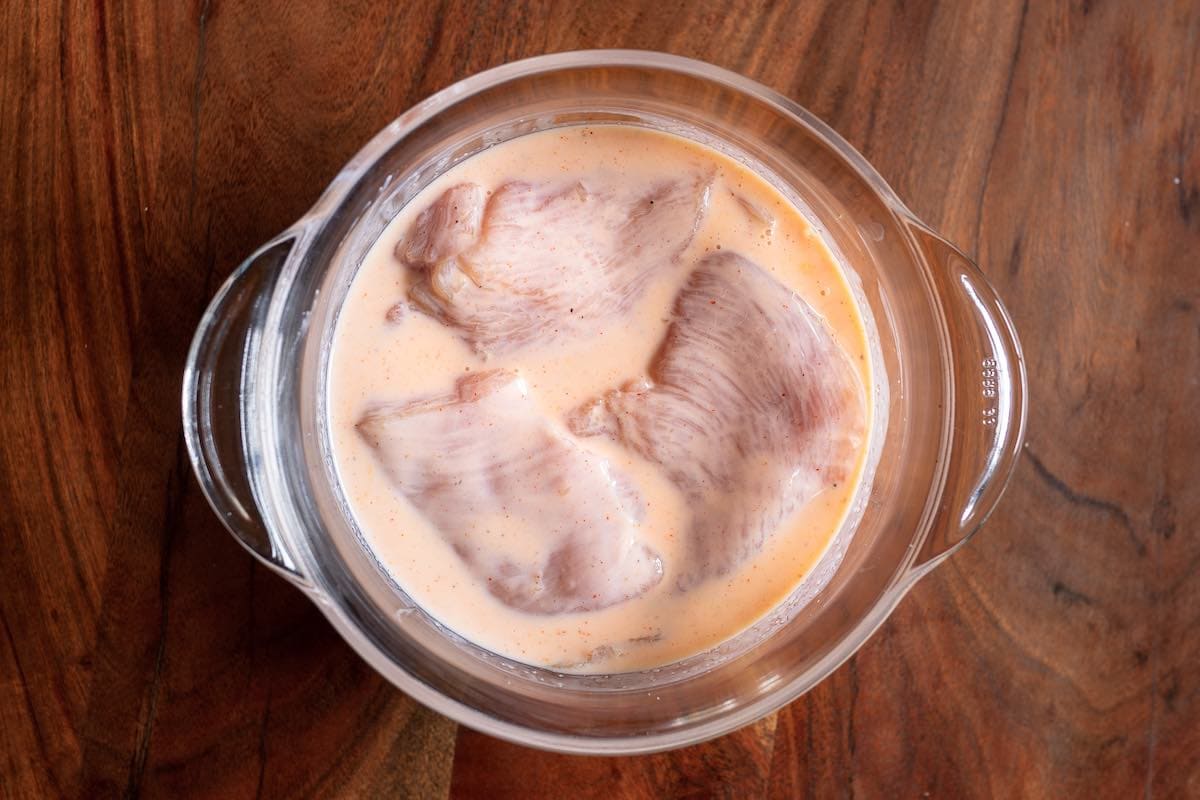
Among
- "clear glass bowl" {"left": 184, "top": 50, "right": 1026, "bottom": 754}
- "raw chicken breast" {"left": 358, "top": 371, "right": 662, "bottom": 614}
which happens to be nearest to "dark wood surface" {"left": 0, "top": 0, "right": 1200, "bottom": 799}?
"clear glass bowl" {"left": 184, "top": 50, "right": 1026, "bottom": 754}

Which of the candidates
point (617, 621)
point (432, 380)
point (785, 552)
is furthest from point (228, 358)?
point (785, 552)

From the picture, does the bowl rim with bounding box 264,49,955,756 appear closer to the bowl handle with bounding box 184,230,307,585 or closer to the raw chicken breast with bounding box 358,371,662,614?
the bowl handle with bounding box 184,230,307,585

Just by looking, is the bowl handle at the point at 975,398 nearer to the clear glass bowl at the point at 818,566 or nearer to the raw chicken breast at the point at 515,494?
the clear glass bowl at the point at 818,566

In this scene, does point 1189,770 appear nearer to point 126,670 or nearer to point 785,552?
point 785,552

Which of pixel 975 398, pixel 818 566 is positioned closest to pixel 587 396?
pixel 818 566

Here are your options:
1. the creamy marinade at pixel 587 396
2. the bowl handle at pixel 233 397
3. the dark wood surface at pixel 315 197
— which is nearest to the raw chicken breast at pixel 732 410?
the creamy marinade at pixel 587 396

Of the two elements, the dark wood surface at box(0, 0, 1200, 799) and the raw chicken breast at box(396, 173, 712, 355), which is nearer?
the raw chicken breast at box(396, 173, 712, 355)
